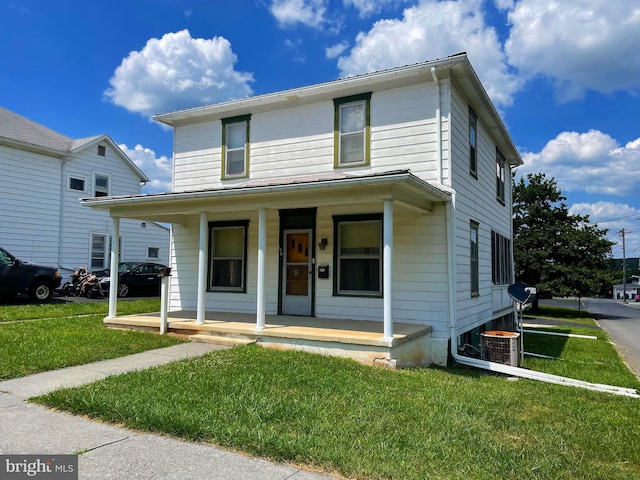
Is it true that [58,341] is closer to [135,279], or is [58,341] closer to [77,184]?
[135,279]

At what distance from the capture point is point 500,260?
1345 centimetres

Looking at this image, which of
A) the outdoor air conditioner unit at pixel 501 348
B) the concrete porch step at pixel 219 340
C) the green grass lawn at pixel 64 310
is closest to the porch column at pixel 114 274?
the green grass lawn at pixel 64 310

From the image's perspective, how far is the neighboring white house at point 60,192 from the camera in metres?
17.3

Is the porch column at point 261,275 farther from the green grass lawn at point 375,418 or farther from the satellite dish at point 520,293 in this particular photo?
the satellite dish at point 520,293

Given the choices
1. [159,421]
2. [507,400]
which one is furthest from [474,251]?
[159,421]

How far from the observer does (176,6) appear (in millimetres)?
11188

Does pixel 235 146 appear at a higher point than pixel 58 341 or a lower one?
higher

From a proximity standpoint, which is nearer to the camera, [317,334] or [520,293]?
[317,334]

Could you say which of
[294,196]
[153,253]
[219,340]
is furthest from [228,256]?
[153,253]

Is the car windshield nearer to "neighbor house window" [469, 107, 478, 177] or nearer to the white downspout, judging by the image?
"neighbor house window" [469, 107, 478, 177]

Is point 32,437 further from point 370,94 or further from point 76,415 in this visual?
point 370,94

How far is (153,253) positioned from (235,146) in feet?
45.3

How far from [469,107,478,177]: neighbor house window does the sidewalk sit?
8291mm

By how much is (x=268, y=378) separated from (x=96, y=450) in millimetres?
2491
